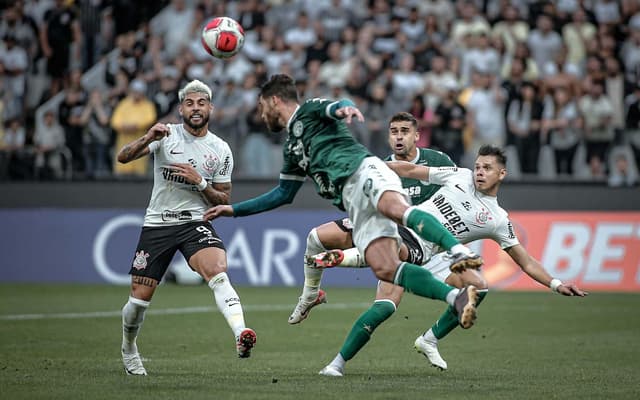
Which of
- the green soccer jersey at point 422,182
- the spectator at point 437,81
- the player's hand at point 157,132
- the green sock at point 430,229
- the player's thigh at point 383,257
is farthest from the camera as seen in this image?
the spectator at point 437,81

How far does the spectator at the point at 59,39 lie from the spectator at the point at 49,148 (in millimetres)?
2457

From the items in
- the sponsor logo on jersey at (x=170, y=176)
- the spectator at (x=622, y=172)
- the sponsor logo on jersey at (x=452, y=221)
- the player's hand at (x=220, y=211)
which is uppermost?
the sponsor logo on jersey at (x=170, y=176)

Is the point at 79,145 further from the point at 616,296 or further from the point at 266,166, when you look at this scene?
the point at 616,296

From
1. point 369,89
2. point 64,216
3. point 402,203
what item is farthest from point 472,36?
point 402,203

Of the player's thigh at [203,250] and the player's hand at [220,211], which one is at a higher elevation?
the player's hand at [220,211]

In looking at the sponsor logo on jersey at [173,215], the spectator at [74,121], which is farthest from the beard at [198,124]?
the spectator at [74,121]

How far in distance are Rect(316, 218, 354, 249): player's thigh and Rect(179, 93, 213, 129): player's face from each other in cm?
158

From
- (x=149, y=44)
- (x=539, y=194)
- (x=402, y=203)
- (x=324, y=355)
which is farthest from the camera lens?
(x=149, y=44)

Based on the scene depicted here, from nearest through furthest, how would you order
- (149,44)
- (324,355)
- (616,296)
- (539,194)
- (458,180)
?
(458,180)
(324,355)
(616,296)
(539,194)
(149,44)

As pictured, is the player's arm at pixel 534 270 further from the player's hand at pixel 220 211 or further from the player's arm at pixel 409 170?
the player's hand at pixel 220 211

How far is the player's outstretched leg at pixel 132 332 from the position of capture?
9844mm


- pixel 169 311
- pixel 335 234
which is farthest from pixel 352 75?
pixel 335 234

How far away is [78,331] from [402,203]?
21.2 feet

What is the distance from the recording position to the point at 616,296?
764 inches
